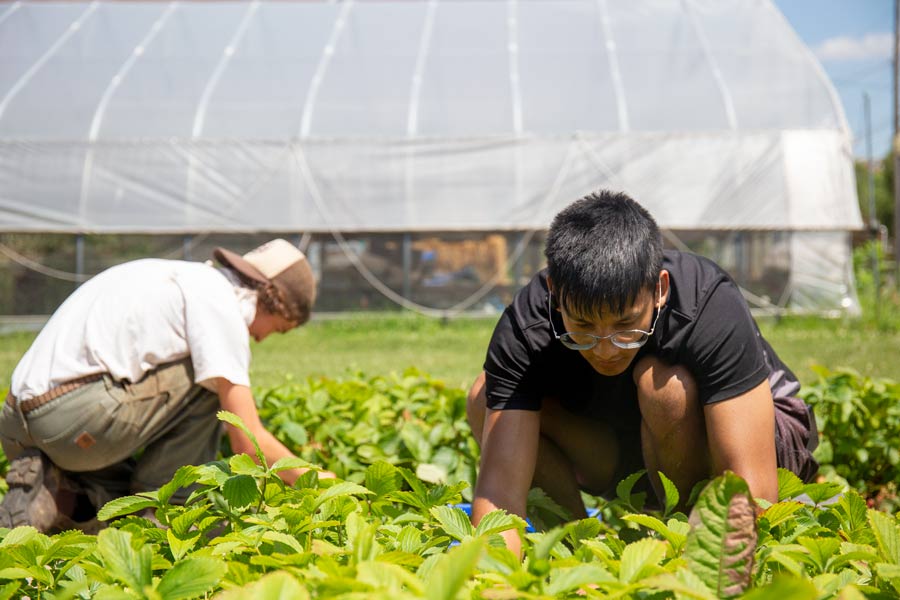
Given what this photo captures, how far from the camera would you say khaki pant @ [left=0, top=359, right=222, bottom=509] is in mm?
2887

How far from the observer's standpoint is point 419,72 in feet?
41.2

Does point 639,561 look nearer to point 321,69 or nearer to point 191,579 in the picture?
point 191,579

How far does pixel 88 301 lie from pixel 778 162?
34.8 feet

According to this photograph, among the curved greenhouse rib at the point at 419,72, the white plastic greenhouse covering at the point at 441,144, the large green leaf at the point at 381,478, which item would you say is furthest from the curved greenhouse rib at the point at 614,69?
the large green leaf at the point at 381,478

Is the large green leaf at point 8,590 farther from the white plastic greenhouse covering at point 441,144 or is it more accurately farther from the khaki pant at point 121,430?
the white plastic greenhouse covering at point 441,144

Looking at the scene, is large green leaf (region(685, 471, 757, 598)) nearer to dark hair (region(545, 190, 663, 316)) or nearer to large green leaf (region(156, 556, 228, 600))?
large green leaf (region(156, 556, 228, 600))

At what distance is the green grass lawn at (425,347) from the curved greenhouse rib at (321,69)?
2595 millimetres

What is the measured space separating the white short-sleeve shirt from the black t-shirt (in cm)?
96

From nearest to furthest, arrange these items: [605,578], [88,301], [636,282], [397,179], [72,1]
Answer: [605,578]
[636,282]
[88,301]
[397,179]
[72,1]

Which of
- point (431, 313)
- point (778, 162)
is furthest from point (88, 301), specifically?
point (778, 162)

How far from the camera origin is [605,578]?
1.16m

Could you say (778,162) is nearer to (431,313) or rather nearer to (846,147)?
(846,147)

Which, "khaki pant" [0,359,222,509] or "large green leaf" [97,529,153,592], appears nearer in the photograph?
"large green leaf" [97,529,153,592]

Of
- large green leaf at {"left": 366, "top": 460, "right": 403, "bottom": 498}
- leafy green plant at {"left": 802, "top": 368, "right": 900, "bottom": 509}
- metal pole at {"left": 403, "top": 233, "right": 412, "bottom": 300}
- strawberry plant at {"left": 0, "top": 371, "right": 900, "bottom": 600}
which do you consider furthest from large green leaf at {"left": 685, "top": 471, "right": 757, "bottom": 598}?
metal pole at {"left": 403, "top": 233, "right": 412, "bottom": 300}
